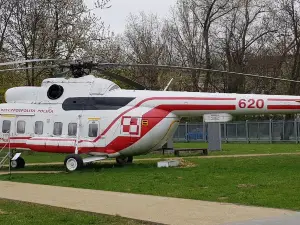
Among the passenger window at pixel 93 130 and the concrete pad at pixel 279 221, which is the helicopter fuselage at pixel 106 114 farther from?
the concrete pad at pixel 279 221

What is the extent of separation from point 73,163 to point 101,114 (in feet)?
7.25

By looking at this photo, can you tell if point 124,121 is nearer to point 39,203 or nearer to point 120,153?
point 120,153

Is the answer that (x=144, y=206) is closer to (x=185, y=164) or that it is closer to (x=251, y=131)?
(x=185, y=164)

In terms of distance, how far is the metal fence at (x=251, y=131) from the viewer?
42.9 m

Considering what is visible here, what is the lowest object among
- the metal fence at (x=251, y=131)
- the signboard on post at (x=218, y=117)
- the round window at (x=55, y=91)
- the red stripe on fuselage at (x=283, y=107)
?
the metal fence at (x=251, y=131)

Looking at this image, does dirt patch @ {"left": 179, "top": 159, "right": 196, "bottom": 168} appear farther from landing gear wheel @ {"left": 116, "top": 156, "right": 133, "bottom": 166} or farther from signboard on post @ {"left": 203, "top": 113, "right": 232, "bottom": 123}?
landing gear wheel @ {"left": 116, "top": 156, "right": 133, "bottom": 166}

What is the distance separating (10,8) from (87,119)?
1429cm

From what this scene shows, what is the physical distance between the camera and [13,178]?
56.9 ft

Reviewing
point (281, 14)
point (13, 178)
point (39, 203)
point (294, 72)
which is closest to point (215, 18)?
point (281, 14)

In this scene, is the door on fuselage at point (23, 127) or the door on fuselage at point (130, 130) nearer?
the door on fuselage at point (130, 130)

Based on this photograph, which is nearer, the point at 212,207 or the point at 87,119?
the point at 212,207

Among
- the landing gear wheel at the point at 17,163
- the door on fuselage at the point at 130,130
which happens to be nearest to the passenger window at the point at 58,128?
the landing gear wheel at the point at 17,163

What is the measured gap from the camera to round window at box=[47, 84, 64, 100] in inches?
805

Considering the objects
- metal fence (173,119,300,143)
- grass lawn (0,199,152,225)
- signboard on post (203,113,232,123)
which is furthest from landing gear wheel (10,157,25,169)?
metal fence (173,119,300,143)
